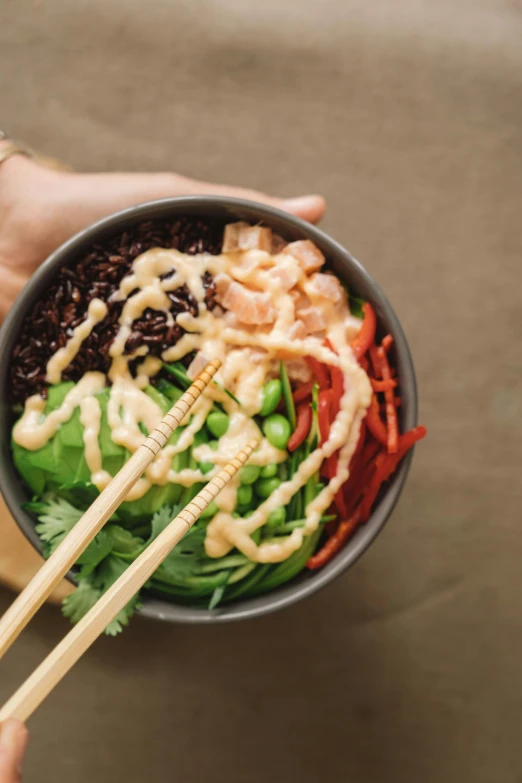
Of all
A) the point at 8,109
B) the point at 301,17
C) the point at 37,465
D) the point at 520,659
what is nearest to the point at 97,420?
the point at 37,465

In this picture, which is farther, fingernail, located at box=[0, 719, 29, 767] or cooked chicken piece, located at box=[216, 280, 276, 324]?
cooked chicken piece, located at box=[216, 280, 276, 324]

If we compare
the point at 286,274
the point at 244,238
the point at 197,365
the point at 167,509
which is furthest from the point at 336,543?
the point at 244,238

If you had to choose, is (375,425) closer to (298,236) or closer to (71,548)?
(298,236)

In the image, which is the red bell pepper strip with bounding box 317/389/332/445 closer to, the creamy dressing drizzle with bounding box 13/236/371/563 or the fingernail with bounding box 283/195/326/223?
the creamy dressing drizzle with bounding box 13/236/371/563

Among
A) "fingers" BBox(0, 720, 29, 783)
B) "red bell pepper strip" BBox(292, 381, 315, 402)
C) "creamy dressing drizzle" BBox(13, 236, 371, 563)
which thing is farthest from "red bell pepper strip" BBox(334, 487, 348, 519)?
"fingers" BBox(0, 720, 29, 783)

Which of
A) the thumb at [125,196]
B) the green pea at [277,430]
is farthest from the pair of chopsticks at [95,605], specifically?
the thumb at [125,196]

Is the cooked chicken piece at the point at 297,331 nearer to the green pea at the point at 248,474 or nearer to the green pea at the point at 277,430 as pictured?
the green pea at the point at 277,430
